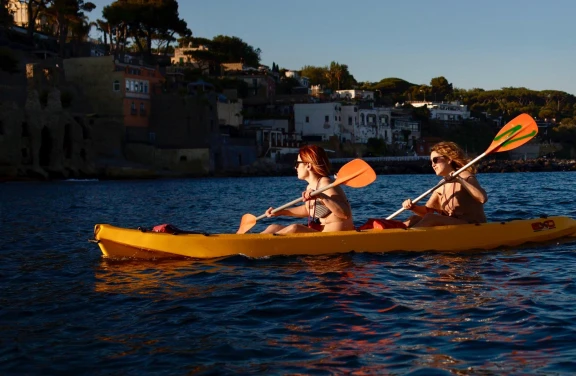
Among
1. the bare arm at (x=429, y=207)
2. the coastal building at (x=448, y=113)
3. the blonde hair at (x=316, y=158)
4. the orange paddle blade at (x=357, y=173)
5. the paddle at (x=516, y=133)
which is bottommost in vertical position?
the bare arm at (x=429, y=207)

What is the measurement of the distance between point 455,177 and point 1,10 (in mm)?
71429

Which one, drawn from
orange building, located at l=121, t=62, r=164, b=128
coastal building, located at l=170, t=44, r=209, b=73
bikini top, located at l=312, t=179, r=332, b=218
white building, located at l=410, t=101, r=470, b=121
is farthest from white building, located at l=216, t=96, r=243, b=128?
bikini top, located at l=312, t=179, r=332, b=218

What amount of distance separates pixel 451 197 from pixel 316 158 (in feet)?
7.86

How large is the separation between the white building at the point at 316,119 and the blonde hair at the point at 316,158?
7957cm

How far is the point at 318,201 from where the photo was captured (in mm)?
11383

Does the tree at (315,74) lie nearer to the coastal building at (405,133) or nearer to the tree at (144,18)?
the coastal building at (405,133)

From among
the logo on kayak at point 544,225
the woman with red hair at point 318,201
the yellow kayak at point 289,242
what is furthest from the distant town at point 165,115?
the logo on kayak at point 544,225

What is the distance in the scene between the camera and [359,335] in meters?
7.09

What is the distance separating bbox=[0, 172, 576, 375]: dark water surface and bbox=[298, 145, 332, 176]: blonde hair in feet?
4.32

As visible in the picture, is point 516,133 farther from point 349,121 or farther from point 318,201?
point 349,121

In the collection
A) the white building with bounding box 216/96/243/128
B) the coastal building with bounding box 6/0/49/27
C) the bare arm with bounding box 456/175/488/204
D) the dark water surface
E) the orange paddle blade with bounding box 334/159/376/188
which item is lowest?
the dark water surface

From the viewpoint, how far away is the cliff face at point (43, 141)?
51531 mm

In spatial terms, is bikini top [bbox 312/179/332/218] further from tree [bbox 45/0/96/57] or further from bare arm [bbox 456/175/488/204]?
tree [bbox 45/0/96/57]

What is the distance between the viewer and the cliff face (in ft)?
169
